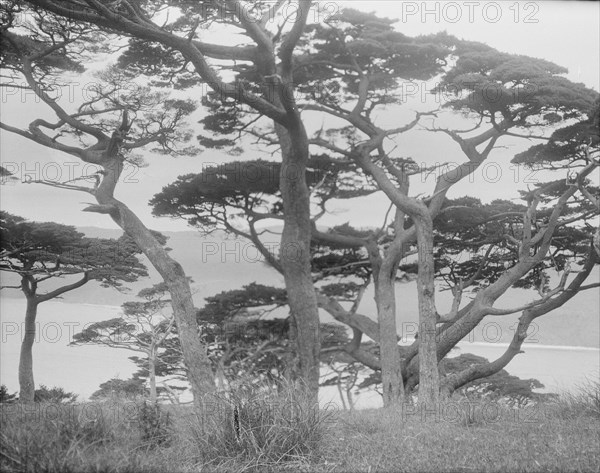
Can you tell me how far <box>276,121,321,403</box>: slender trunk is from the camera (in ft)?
36.6

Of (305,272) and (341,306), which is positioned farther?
(341,306)

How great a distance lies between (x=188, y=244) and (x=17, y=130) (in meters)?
3.86

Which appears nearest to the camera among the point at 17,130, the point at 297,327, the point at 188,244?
the point at 17,130

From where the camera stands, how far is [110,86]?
10734 millimetres

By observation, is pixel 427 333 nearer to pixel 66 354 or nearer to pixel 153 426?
pixel 66 354

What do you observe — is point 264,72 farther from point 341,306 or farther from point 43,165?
point 341,306

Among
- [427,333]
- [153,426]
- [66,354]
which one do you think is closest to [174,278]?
[66,354]

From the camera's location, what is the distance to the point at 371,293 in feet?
47.7

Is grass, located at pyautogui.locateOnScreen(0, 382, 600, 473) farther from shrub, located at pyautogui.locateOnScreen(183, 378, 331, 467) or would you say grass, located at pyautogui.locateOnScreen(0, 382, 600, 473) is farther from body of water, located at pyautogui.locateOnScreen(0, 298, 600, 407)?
body of water, located at pyautogui.locateOnScreen(0, 298, 600, 407)

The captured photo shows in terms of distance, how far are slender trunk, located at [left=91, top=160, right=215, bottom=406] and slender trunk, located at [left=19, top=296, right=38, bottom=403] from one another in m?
1.65

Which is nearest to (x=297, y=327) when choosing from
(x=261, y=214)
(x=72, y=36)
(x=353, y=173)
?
(x=261, y=214)

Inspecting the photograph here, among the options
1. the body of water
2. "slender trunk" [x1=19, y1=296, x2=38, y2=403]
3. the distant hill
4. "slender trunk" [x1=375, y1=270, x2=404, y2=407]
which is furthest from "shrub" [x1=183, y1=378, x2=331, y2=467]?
the distant hill

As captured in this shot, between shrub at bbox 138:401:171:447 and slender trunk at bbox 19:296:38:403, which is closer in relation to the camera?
shrub at bbox 138:401:171:447

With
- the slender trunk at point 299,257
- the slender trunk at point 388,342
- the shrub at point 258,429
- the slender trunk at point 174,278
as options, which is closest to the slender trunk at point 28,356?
the slender trunk at point 174,278
